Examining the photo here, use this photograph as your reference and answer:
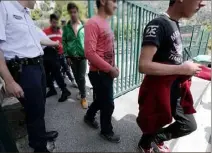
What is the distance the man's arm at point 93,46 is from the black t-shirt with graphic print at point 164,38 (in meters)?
0.48

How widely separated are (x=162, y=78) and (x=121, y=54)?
1.39 metres

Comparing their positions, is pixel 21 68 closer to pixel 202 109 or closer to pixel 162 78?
pixel 162 78

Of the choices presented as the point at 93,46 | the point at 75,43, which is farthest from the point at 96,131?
the point at 75,43

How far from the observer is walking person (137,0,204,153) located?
1.46 m

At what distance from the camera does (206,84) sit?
3.57 meters

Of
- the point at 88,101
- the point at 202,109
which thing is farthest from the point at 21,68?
the point at 202,109

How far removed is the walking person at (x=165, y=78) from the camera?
1461 millimetres

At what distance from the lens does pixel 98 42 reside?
6.12ft

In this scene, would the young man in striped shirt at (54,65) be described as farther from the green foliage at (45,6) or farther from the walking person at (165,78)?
the walking person at (165,78)

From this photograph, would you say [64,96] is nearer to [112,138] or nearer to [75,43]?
[75,43]

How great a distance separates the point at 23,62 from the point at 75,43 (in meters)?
1.24

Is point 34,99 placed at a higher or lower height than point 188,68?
lower

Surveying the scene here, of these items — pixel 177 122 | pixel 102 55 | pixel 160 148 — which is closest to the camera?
pixel 177 122

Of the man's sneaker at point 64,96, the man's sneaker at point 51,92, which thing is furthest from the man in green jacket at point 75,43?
the man's sneaker at point 51,92
